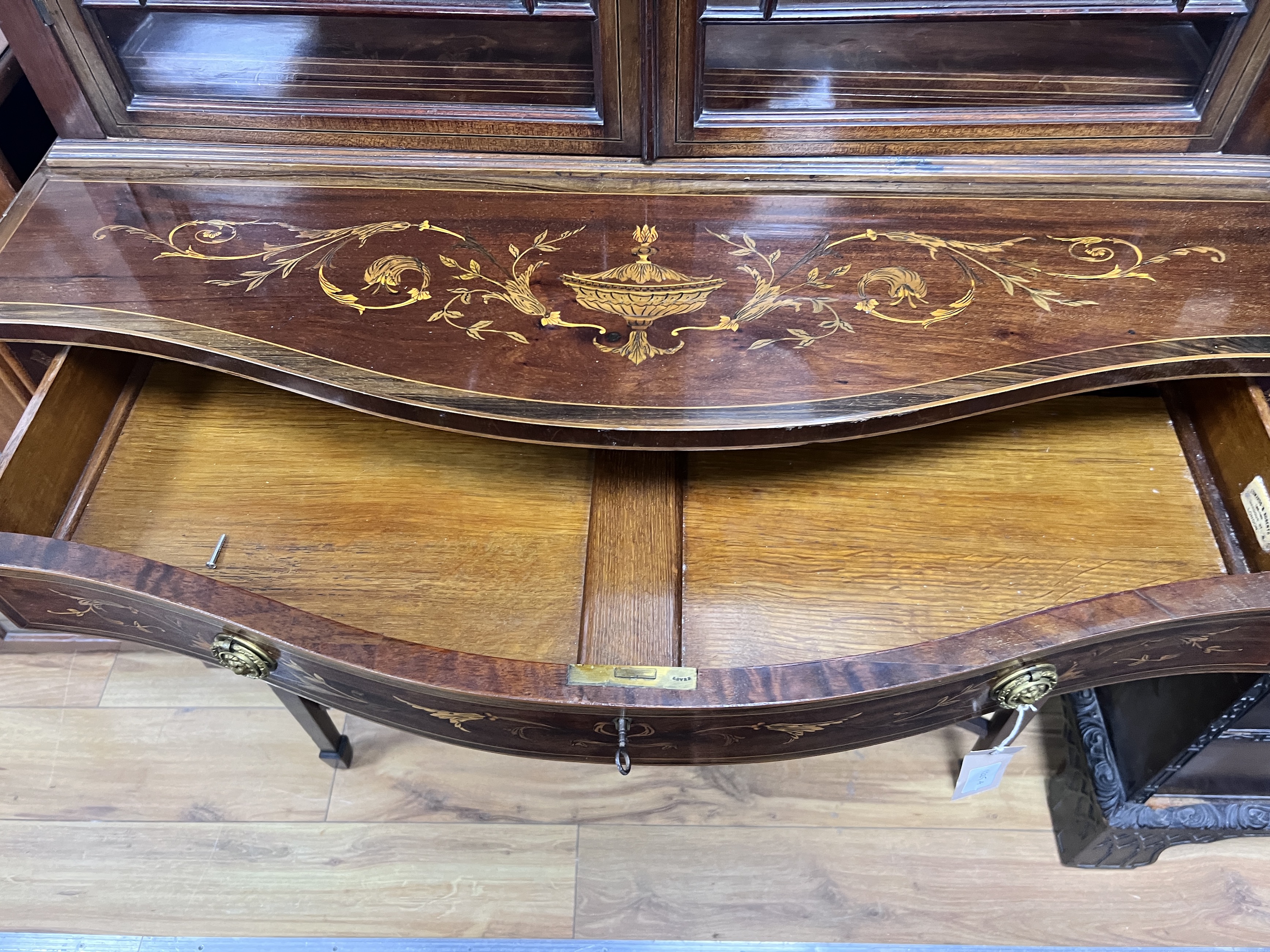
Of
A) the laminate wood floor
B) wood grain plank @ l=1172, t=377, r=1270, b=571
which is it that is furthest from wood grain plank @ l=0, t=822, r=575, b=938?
wood grain plank @ l=1172, t=377, r=1270, b=571

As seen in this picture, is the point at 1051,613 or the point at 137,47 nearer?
the point at 1051,613

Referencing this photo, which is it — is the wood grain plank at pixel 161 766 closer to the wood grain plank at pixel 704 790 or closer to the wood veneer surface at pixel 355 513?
the wood grain plank at pixel 704 790

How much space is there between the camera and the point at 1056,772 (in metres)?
1.12

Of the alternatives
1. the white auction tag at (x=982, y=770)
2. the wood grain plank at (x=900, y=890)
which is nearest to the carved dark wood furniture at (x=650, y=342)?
the white auction tag at (x=982, y=770)

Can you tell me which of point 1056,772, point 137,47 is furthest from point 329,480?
point 1056,772

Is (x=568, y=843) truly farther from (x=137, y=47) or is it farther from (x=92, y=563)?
(x=137, y=47)

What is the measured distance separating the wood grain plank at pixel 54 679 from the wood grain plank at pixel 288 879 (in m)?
0.16

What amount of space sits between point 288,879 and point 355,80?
88 cm

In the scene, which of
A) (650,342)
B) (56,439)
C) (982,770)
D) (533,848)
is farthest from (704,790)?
(56,439)

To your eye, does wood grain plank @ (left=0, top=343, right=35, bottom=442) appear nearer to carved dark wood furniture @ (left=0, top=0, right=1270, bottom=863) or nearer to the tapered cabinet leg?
carved dark wood furniture @ (left=0, top=0, right=1270, bottom=863)

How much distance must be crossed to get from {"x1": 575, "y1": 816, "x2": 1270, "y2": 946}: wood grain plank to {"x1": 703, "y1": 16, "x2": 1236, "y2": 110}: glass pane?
816mm

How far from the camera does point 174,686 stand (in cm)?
122

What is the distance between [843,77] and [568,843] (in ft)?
2.89

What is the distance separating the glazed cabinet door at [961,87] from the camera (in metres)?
0.73
